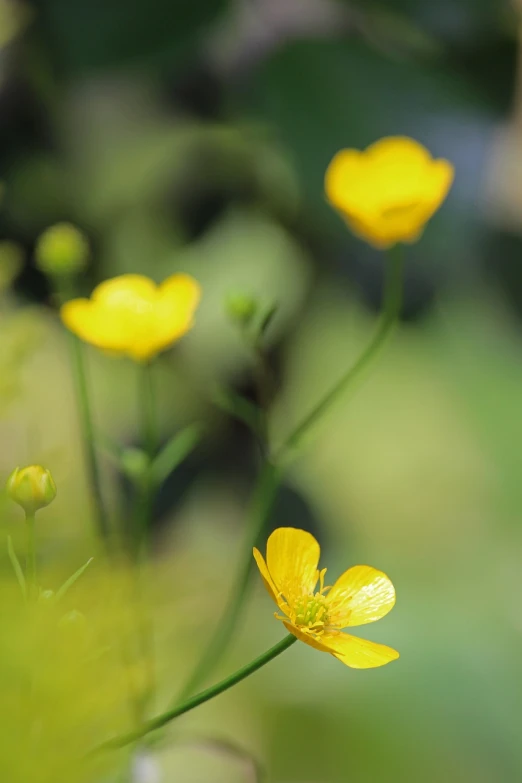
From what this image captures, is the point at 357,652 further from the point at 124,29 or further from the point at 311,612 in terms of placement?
the point at 124,29

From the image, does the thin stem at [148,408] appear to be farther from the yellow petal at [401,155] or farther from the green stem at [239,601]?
the yellow petal at [401,155]

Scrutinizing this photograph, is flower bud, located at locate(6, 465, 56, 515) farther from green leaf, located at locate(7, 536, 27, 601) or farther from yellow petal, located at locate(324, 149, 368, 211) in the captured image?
yellow petal, located at locate(324, 149, 368, 211)

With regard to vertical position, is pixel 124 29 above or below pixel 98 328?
below

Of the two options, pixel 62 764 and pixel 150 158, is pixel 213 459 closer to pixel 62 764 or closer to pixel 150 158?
pixel 150 158

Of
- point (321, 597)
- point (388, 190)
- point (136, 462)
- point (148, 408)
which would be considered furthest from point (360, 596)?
point (148, 408)

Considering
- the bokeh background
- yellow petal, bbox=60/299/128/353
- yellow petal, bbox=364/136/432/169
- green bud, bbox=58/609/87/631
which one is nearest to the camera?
green bud, bbox=58/609/87/631

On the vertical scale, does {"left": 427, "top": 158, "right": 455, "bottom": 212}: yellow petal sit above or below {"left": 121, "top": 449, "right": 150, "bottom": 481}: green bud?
above

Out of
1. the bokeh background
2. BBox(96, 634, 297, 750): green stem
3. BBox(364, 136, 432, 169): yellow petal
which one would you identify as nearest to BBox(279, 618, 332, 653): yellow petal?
BBox(96, 634, 297, 750): green stem
